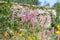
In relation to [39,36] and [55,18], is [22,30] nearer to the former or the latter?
[39,36]

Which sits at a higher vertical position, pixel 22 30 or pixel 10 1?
pixel 10 1

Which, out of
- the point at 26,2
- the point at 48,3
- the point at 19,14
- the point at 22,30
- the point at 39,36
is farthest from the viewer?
the point at 48,3

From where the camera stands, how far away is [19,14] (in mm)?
6051

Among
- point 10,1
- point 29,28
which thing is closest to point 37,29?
point 29,28

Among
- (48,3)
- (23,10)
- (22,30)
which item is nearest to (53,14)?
(48,3)

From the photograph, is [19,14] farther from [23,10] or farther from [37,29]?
[37,29]

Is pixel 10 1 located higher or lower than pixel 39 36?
higher

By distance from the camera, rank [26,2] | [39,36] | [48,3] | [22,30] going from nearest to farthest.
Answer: [39,36] < [22,30] < [26,2] < [48,3]

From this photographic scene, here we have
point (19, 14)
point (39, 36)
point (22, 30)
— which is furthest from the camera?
point (19, 14)

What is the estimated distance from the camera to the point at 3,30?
5422mm

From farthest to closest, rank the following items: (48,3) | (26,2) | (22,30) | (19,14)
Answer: (48,3) < (26,2) < (19,14) < (22,30)

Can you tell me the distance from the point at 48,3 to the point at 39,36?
2637mm

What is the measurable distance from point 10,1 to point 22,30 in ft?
3.14

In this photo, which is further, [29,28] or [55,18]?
[55,18]
